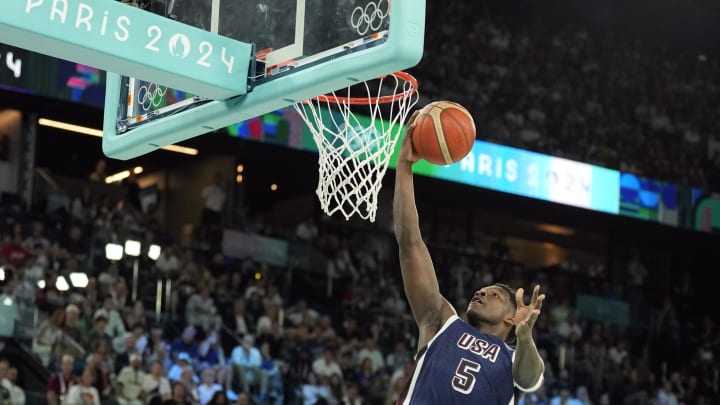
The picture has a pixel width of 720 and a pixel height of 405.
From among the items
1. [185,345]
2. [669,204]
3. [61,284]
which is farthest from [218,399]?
[669,204]

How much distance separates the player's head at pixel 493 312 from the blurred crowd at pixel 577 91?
48.5ft

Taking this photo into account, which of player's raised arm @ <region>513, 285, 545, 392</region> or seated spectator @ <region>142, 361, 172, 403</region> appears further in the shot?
seated spectator @ <region>142, 361, 172, 403</region>

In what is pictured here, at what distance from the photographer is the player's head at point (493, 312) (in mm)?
5605

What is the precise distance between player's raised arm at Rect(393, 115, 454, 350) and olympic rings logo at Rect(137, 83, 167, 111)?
4.17 ft

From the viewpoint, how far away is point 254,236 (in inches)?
719

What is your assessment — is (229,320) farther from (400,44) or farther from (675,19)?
(675,19)

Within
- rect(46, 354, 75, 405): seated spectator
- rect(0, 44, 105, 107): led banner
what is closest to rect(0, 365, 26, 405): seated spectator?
rect(46, 354, 75, 405): seated spectator

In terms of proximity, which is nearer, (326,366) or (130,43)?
(130,43)

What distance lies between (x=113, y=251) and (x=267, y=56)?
10210mm

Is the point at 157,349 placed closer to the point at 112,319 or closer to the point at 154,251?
the point at 112,319

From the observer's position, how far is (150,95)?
607cm

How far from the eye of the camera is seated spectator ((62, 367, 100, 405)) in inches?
472

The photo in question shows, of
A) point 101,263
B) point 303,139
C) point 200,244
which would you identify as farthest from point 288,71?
point 303,139

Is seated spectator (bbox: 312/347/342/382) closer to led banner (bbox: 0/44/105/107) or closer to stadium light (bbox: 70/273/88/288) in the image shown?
stadium light (bbox: 70/273/88/288)
